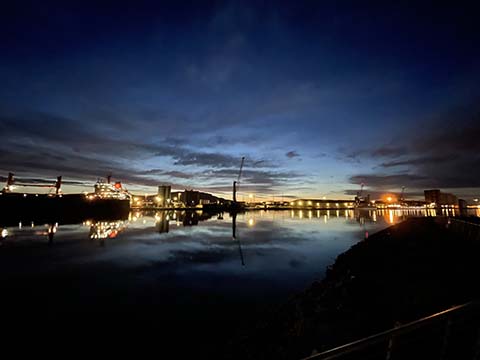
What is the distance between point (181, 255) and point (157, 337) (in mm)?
17470

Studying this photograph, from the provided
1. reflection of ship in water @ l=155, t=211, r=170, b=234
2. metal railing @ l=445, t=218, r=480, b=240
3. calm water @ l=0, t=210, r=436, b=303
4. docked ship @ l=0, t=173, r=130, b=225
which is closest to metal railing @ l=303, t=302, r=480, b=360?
calm water @ l=0, t=210, r=436, b=303

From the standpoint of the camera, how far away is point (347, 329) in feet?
26.8

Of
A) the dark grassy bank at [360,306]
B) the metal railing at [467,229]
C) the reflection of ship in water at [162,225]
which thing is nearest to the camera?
the dark grassy bank at [360,306]

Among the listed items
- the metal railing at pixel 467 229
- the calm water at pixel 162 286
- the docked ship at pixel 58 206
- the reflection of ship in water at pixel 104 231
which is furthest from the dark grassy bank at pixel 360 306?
the docked ship at pixel 58 206

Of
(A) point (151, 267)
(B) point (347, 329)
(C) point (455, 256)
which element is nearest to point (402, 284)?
(B) point (347, 329)

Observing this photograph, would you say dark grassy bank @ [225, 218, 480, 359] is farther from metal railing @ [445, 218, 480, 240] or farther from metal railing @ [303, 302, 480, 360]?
metal railing @ [445, 218, 480, 240]

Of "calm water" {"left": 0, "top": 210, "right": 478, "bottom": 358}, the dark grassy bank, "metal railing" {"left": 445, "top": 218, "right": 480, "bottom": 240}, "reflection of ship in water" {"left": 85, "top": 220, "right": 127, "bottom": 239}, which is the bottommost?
"calm water" {"left": 0, "top": 210, "right": 478, "bottom": 358}

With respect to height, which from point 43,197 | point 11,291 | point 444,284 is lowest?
point 11,291

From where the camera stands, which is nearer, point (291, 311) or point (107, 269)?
point (291, 311)

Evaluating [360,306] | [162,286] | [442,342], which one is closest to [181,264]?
[162,286]

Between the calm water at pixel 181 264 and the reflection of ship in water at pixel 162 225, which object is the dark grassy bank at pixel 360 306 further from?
the reflection of ship in water at pixel 162 225

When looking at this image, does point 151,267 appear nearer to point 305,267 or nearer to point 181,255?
point 181,255

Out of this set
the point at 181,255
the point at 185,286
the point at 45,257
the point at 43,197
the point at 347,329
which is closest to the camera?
the point at 347,329

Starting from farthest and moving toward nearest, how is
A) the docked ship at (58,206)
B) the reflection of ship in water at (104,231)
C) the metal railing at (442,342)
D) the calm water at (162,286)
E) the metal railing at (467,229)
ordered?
the docked ship at (58,206) < the reflection of ship in water at (104,231) < the metal railing at (467,229) < the calm water at (162,286) < the metal railing at (442,342)
